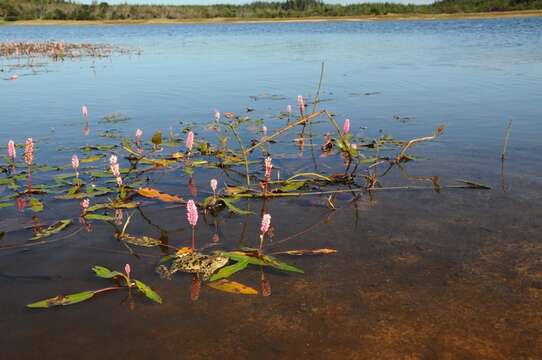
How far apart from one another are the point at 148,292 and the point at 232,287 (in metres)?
0.46

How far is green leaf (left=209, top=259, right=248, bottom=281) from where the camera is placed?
2.98 meters

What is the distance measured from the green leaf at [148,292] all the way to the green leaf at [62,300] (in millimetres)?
265

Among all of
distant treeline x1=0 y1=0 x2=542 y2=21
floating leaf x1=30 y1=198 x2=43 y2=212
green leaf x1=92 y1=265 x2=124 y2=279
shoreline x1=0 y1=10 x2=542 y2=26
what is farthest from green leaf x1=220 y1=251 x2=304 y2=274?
distant treeline x1=0 y1=0 x2=542 y2=21

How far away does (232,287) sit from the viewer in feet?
9.50

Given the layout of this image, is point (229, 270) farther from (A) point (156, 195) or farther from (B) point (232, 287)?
(A) point (156, 195)

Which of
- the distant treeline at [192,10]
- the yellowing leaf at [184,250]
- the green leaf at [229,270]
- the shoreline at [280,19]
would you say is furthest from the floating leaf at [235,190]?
the distant treeline at [192,10]

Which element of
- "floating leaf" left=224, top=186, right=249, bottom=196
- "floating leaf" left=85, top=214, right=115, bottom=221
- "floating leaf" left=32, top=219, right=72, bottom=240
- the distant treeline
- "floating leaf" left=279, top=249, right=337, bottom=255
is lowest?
"floating leaf" left=279, top=249, right=337, bottom=255

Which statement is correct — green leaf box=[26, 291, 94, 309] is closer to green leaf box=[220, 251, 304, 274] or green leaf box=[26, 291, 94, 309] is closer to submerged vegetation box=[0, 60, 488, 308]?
submerged vegetation box=[0, 60, 488, 308]

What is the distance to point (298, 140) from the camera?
6.25 metres

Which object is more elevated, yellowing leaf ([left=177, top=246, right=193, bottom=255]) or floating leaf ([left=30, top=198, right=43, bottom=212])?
floating leaf ([left=30, top=198, right=43, bottom=212])

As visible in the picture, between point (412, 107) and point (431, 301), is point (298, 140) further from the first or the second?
point (431, 301)

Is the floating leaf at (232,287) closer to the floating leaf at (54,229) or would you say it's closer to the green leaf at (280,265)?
the green leaf at (280,265)

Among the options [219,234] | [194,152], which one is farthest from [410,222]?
[194,152]

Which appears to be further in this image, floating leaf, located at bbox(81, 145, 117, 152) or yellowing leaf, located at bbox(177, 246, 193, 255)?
floating leaf, located at bbox(81, 145, 117, 152)
